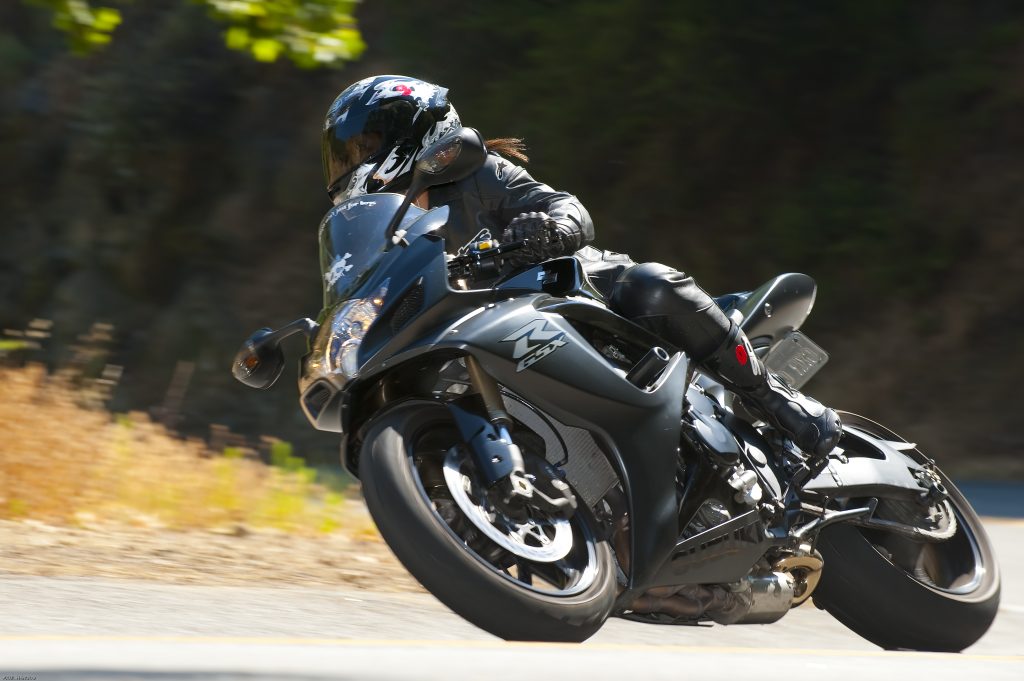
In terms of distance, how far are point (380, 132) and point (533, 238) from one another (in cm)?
69

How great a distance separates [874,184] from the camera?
12891mm

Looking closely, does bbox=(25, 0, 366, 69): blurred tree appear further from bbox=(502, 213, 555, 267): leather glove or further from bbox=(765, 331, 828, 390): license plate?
bbox=(765, 331, 828, 390): license plate

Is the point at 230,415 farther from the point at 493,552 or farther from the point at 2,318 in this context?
the point at 493,552

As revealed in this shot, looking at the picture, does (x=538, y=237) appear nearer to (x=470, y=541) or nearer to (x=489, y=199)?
(x=489, y=199)

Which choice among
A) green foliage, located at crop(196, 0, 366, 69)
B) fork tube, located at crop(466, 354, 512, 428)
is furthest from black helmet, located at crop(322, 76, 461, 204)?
fork tube, located at crop(466, 354, 512, 428)

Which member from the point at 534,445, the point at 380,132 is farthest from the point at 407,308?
the point at 380,132

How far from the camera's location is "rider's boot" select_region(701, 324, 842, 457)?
15.1 ft

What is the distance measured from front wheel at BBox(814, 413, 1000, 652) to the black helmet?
193cm

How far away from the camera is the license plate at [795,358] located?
17.0ft

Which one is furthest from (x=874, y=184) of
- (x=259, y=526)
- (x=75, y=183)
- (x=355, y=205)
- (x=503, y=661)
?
(x=75, y=183)

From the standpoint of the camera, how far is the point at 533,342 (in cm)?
401

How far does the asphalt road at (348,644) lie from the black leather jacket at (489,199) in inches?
51.0

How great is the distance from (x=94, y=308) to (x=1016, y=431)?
12290mm

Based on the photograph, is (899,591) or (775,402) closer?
(775,402)
